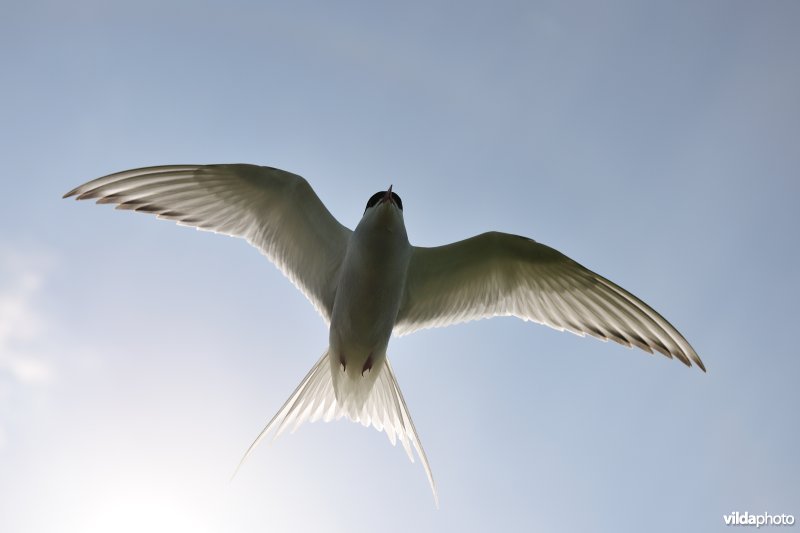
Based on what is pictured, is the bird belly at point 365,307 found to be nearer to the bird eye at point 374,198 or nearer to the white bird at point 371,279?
the white bird at point 371,279

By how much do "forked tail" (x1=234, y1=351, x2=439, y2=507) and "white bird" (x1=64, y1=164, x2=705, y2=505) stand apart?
10mm

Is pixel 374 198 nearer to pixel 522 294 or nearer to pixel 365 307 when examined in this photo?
pixel 365 307

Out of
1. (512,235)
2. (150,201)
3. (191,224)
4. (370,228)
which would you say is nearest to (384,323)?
(370,228)

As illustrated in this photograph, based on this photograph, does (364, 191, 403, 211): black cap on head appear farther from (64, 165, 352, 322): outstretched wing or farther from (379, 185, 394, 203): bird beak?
(64, 165, 352, 322): outstretched wing

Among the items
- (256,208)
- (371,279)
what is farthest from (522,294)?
(256,208)

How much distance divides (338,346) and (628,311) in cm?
281

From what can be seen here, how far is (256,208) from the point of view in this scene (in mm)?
6109

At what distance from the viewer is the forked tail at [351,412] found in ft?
19.6

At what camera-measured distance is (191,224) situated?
233 inches

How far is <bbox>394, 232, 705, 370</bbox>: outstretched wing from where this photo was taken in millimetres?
5922

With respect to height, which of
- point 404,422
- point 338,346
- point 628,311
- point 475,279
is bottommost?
point 404,422

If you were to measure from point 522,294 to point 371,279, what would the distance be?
1738mm

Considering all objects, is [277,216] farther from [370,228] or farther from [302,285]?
[370,228]

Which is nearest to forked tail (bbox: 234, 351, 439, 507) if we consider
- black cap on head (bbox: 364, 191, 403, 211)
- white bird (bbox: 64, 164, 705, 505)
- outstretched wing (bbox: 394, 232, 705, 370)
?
white bird (bbox: 64, 164, 705, 505)
